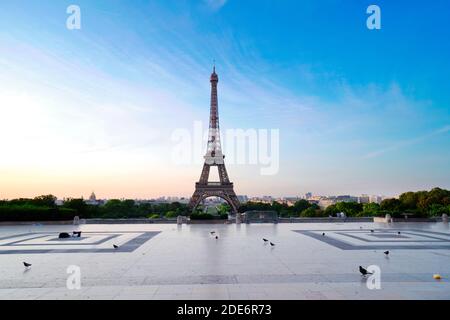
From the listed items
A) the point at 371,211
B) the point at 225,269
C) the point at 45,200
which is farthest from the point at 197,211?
the point at 225,269

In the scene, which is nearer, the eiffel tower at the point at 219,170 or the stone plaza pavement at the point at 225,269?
the stone plaza pavement at the point at 225,269

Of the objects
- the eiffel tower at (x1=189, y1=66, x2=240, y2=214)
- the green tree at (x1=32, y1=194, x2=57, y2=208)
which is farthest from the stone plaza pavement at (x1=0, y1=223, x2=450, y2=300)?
the eiffel tower at (x1=189, y1=66, x2=240, y2=214)

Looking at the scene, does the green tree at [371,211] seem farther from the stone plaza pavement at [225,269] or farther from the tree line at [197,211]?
the stone plaza pavement at [225,269]

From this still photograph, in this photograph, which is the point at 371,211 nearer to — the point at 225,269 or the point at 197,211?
the point at 197,211

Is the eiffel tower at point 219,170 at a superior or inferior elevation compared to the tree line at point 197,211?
superior

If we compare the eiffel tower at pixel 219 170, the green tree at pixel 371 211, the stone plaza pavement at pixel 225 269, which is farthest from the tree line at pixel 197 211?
the stone plaza pavement at pixel 225 269

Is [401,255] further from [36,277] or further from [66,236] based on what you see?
[66,236]

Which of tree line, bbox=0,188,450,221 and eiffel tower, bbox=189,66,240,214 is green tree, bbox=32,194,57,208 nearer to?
tree line, bbox=0,188,450,221
